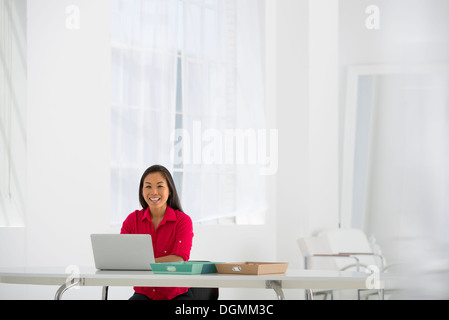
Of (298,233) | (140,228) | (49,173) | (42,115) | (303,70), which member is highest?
(303,70)

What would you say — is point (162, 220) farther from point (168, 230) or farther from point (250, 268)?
point (250, 268)

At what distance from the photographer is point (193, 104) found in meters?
4.66

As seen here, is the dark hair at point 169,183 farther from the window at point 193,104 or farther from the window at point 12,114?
the window at point 193,104

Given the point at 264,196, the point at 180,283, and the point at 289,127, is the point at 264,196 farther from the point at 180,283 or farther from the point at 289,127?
the point at 180,283

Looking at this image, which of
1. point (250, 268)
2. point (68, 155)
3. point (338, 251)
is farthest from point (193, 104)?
point (250, 268)

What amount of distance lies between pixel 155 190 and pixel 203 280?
831 mm

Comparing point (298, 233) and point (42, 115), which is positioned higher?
point (42, 115)

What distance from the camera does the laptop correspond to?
8.28 ft

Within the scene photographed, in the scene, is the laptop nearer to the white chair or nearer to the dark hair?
the dark hair

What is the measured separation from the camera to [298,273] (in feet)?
8.36

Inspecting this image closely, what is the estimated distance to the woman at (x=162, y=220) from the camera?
9.96 ft
